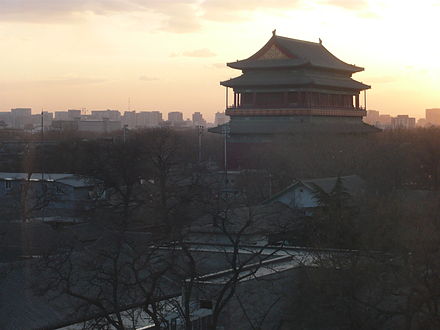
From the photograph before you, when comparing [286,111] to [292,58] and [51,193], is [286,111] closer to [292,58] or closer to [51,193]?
[292,58]

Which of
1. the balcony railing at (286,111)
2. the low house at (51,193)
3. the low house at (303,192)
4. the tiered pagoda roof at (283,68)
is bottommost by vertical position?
the low house at (51,193)

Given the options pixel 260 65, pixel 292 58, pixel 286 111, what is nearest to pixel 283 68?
pixel 292 58

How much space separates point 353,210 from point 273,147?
21.2 metres

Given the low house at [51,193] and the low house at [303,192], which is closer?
the low house at [303,192]

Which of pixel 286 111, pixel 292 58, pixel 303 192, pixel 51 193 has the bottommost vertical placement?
pixel 51 193

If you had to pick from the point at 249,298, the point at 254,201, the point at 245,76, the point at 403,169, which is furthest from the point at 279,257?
the point at 245,76

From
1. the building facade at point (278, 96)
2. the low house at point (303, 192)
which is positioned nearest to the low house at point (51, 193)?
the low house at point (303, 192)

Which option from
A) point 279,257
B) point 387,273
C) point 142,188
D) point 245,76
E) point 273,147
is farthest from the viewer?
point 245,76

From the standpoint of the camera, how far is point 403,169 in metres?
37.2

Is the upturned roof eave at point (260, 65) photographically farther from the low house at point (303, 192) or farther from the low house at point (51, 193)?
the low house at point (303, 192)

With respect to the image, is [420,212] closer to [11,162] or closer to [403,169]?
[403,169]

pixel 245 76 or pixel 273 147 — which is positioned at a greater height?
pixel 245 76

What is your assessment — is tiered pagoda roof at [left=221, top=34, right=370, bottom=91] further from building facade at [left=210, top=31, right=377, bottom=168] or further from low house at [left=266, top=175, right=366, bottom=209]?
low house at [left=266, top=175, right=366, bottom=209]

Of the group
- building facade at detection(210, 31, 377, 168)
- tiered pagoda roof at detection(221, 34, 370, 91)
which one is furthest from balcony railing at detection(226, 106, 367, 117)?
tiered pagoda roof at detection(221, 34, 370, 91)
